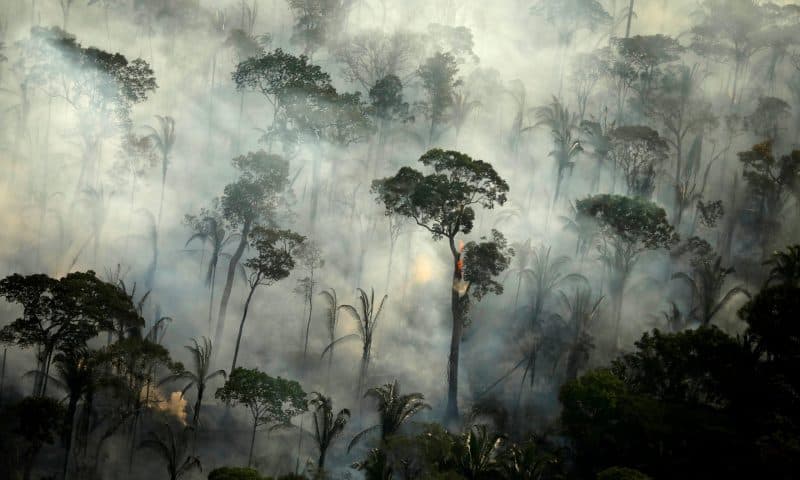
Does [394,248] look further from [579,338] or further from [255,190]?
[579,338]

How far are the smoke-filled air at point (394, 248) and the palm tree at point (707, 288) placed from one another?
1.34 ft

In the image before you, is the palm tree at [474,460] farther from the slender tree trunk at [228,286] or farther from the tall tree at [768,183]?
the tall tree at [768,183]

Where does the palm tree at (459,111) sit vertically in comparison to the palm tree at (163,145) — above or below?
above

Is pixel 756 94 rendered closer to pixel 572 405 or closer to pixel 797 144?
pixel 797 144

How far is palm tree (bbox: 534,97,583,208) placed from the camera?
6900cm

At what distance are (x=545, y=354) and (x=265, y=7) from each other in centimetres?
6654

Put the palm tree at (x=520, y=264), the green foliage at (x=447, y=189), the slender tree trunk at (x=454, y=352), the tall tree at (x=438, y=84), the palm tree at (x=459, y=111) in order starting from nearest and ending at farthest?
1. the green foliage at (x=447, y=189)
2. the slender tree trunk at (x=454, y=352)
3. the palm tree at (x=520, y=264)
4. the tall tree at (x=438, y=84)
5. the palm tree at (x=459, y=111)

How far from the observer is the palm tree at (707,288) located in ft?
177

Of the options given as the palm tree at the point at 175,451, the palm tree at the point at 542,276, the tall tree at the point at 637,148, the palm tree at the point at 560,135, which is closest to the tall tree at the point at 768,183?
the tall tree at the point at 637,148

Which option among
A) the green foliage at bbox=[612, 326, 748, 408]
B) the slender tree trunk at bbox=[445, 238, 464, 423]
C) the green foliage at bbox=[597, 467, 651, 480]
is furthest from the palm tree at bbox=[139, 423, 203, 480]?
the green foliage at bbox=[612, 326, 748, 408]

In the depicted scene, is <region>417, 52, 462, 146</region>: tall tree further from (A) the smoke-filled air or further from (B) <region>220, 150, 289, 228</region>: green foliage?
(B) <region>220, 150, 289, 228</region>: green foliage

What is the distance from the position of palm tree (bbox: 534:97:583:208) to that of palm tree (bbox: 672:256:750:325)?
15.5m

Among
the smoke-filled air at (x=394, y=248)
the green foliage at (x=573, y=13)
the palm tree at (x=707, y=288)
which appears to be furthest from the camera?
the green foliage at (x=573, y=13)

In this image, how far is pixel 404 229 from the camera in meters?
71.2
